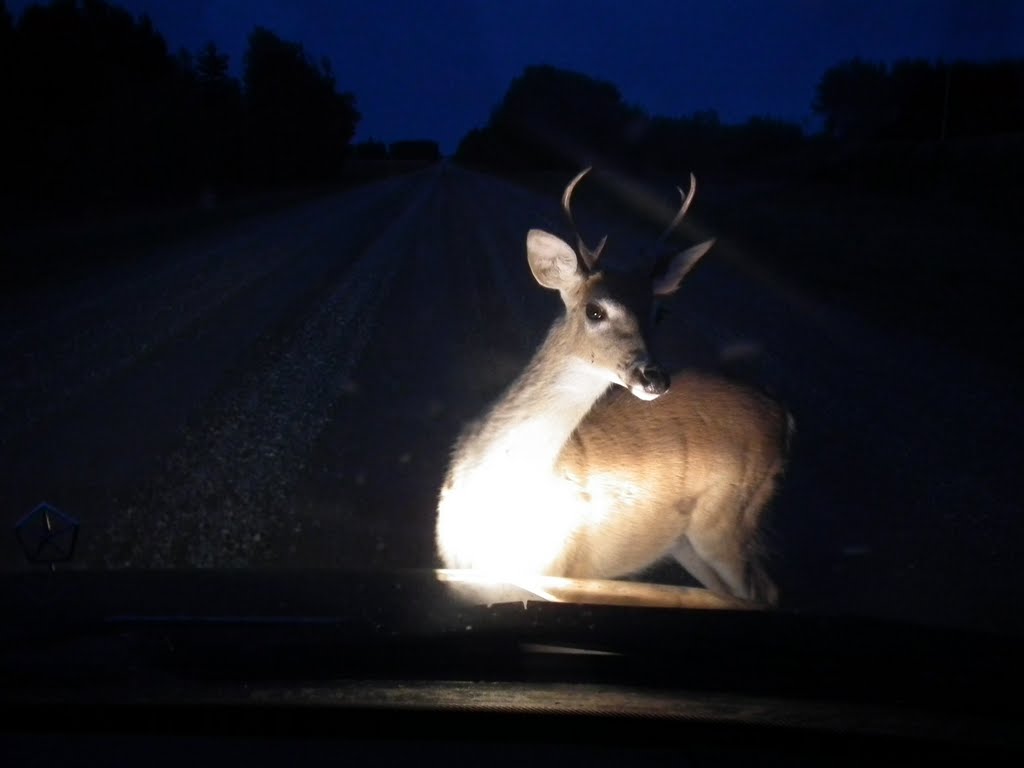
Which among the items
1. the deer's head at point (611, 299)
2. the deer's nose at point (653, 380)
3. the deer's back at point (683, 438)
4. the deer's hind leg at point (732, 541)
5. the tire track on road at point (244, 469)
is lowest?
the tire track on road at point (244, 469)

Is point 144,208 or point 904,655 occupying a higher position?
point 904,655

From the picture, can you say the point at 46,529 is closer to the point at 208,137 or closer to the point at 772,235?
the point at 772,235

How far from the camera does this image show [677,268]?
22.4 feet

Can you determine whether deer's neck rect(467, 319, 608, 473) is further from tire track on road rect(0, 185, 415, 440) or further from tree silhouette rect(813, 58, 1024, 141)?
tree silhouette rect(813, 58, 1024, 141)

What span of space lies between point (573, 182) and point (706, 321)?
10.6 m

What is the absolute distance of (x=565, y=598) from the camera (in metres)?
4.14

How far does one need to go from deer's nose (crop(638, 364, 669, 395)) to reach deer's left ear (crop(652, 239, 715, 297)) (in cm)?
81

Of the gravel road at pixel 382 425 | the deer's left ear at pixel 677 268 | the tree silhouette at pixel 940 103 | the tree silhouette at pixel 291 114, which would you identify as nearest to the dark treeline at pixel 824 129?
the tree silhouette at pixel 940 103

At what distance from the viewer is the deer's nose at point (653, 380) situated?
602cm

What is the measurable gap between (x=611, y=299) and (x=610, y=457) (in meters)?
0.85

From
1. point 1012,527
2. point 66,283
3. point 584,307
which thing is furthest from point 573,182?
point 66,283

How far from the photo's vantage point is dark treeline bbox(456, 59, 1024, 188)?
4178 cm

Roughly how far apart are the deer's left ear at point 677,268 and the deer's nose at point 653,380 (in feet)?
2.67

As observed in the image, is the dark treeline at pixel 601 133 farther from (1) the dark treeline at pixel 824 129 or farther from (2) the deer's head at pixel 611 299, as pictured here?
(2) the deer's head at pixel 611 299
